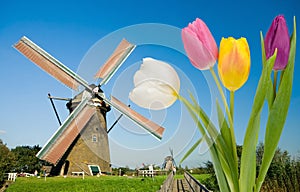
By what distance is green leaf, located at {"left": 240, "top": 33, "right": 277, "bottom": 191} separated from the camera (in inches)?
16.1

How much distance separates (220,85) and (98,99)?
26.4ft

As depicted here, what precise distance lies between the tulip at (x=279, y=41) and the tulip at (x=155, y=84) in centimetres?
12

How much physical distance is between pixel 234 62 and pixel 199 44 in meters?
0.04

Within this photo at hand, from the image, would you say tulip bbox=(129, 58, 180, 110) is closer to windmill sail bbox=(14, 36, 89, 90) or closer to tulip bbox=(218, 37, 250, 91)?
tulip bbox=(218, 37, 250, 91)

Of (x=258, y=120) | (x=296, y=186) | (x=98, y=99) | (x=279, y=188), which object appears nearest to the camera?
(x=258, y=120)

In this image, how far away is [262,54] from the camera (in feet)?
1.43

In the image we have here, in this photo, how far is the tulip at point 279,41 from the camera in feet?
1.34

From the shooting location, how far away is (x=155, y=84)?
16.4 inches

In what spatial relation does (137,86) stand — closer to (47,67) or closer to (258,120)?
(258,120)

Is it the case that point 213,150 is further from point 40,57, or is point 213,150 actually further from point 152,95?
point 40,57

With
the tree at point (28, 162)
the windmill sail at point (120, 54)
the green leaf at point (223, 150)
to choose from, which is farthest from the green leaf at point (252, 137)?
the tree at point (28, 162)

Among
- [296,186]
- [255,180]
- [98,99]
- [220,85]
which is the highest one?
[98,99]

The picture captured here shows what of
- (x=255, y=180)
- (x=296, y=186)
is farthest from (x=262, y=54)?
(x=296, y=186)

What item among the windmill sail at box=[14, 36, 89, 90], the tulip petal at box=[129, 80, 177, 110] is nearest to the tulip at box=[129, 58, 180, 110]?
the tulip petal at box=[129, 80, 177, 110]
